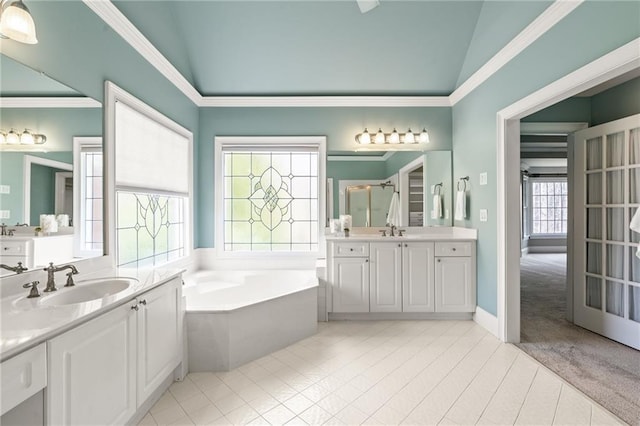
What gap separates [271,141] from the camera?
3.65 meters

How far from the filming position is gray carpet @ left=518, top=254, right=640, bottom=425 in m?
1.90

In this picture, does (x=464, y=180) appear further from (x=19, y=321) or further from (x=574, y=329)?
(x=19, y=321)

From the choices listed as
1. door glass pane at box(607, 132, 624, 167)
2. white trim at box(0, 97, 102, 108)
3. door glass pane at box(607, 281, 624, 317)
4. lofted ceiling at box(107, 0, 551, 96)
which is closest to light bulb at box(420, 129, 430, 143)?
lofted ceiling at box(107, 0, 551, 96)

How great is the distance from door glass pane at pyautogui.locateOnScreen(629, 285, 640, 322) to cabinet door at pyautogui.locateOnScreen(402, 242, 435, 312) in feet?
5.33

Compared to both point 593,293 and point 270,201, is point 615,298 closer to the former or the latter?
point 593,293

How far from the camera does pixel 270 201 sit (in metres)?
3.77

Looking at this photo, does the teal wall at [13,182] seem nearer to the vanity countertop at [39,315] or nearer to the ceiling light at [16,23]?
the vanity countertop at [39,315]

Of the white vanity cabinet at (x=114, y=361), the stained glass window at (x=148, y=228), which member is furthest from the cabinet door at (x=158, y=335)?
the stained glass window at (x=148, y=228)

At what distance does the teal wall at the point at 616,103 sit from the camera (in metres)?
2.72

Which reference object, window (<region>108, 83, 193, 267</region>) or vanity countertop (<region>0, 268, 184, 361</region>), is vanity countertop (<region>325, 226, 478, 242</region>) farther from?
vanity countertop (<region>0, 268, 184, 361</region>)

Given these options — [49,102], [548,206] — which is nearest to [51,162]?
[49,102]

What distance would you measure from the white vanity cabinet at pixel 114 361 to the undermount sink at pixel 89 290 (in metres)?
0.21

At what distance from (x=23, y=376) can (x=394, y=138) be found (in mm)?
3513

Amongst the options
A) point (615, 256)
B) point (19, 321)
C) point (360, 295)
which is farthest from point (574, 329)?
point (19, 321)
